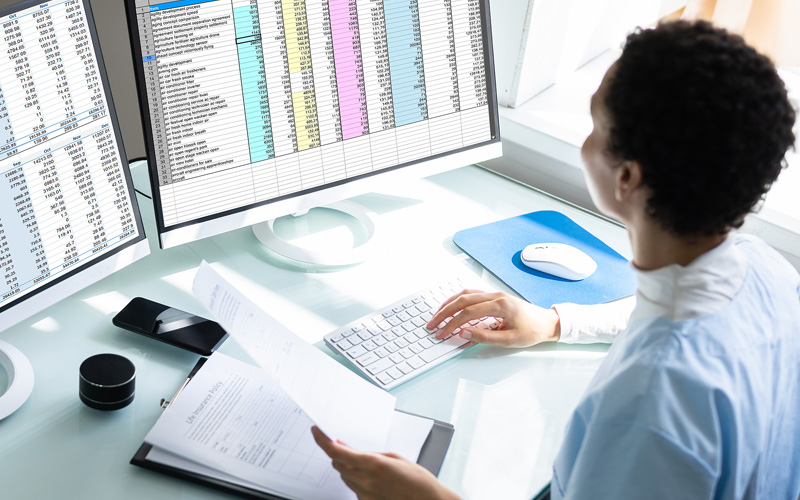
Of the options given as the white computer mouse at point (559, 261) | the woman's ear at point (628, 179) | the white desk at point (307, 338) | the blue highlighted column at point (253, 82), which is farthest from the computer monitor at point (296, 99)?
the woman's ear at point (628, 179)

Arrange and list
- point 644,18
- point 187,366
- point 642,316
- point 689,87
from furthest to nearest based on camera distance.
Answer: point 644,18
point 187,366
point 642,316
point 689,87

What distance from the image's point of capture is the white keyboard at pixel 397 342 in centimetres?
103

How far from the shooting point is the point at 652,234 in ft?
2.62

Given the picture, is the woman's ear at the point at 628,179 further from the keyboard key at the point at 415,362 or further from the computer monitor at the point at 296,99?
the computer monitor at the point at 296,99

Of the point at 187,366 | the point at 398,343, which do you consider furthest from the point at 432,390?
the point at 187,366

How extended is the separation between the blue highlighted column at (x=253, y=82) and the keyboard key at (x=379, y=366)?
352mm

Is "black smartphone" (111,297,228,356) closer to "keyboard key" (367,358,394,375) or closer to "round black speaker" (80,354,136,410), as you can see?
"round black speaker" (80,354,136,410)

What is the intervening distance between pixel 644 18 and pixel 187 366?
141cm

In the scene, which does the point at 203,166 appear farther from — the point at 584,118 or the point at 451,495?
the point at 584,118

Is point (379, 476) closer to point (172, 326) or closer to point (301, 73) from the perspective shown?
point (172, 326)

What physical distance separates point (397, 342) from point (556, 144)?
2.29ft

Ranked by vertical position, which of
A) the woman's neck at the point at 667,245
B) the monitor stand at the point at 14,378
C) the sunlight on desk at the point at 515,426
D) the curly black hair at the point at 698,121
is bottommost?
the sunlight on desk at the point at 515,426

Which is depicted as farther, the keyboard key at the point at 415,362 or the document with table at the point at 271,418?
the keyboard key at the point at 415,362

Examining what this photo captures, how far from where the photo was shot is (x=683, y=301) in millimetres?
783
